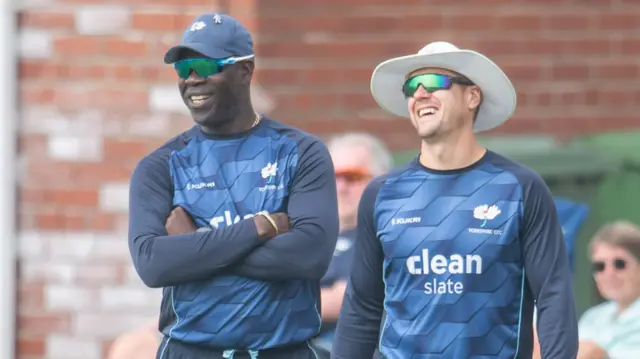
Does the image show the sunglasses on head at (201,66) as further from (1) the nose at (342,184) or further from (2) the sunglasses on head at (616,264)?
(2) the sunglasses on head at (616,264)

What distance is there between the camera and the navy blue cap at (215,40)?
4.75 m

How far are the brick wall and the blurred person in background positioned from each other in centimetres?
142

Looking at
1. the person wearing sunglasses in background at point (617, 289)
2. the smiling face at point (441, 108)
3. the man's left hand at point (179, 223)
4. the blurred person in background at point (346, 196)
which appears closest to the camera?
the smiling face at point (441, 108)

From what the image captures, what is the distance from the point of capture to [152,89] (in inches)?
316

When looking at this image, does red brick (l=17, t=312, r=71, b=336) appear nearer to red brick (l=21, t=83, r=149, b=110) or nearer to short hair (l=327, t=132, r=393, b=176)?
red brick (l=21, t=83, r=149, b=110)

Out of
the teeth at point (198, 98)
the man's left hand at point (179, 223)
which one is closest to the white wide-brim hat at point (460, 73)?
the teeth at point (198, 98)

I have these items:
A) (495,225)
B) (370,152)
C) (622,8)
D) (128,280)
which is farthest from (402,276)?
(622,8)

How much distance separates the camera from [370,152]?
673cm

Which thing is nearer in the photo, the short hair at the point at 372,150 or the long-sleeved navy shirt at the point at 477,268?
the long-sleeved navy shirt at the point at 477,268

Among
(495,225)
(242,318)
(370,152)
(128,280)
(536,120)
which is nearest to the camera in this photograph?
(495,225)

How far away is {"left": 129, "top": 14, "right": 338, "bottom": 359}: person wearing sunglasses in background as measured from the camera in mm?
4688

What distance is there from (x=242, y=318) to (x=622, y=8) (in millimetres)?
4648

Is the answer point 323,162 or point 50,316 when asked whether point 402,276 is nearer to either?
point 323,162

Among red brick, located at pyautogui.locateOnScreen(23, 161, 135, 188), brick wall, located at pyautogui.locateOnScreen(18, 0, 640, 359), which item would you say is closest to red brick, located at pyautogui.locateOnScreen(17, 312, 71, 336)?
brick wall, located at pyautogui.locateOnScreen(18, 0, 640, 359)
